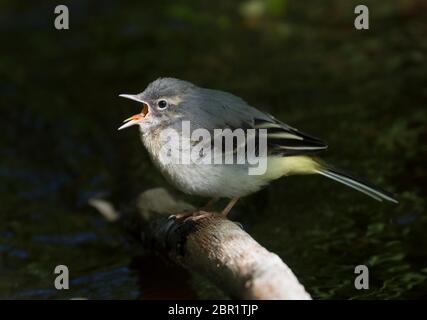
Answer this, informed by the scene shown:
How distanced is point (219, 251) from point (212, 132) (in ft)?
3.04

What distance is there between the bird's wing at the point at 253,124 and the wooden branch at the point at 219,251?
0.60 metres

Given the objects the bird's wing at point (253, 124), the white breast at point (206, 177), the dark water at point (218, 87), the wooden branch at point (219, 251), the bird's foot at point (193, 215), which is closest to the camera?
the wooden branch at point (219, 251)

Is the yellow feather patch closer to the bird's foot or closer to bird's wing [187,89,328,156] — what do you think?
bird's wing [187,89,328,156]

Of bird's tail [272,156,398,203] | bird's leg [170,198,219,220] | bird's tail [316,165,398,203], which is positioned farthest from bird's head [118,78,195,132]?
bird's tail [316,165,398,203]

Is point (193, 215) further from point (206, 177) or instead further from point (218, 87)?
point (218, 87)

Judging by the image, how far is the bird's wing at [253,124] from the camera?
550 cm

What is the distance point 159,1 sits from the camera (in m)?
12.1

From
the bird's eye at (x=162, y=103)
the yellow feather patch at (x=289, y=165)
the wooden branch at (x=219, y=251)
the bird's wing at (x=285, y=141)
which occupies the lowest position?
the wooden branch at (x=219, y=251)

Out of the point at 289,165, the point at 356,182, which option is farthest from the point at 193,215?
the point at 356,182

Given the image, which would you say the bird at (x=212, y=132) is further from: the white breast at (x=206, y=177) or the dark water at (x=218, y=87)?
the dark water at (x=218, y=87)

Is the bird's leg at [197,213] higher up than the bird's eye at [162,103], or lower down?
lower down

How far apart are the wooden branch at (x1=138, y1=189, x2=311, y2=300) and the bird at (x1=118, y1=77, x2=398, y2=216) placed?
0.28m

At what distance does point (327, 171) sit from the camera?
5.71 m

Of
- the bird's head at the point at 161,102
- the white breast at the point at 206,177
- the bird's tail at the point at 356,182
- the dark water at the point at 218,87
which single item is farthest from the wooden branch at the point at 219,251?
the bird's tail at the point at 356,182
